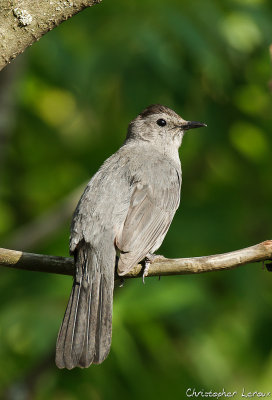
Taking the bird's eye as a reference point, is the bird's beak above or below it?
above

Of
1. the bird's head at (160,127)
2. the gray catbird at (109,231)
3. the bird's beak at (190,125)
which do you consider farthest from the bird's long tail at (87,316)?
the bird's head at (160,127)

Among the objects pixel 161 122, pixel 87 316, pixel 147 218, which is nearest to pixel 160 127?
pixel 161 122

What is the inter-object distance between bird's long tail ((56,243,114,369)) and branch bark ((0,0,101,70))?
1584 mm

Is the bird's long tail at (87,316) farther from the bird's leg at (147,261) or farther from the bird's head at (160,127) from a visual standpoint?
the bird's head at (160,127)

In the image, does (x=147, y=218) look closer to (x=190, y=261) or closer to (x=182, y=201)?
(x=190, y=261)

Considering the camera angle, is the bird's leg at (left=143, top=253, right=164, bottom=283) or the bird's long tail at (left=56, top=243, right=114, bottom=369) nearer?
the bird's long tail at (left=56, top=243, right=114, bottom=369)

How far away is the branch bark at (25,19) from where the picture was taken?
9.23 ft

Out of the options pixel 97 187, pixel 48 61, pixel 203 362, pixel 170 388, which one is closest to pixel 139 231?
pixel 97 187

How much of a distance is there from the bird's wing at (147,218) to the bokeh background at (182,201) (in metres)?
0.72

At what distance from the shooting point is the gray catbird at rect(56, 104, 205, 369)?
3.81 meters

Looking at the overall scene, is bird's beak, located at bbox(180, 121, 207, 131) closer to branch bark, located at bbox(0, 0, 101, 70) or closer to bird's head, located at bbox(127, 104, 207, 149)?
bird's head, located at bbox(127, 104, 207, 149)

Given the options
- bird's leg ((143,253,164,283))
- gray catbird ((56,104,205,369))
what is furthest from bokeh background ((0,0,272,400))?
bird's leg ((143,253,164,283))

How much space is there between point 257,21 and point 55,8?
317cm

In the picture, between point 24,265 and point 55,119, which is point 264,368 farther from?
point 55,119
